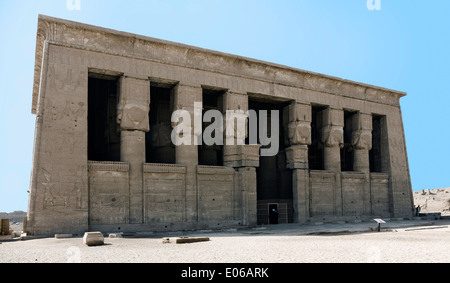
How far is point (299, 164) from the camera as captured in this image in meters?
21.0

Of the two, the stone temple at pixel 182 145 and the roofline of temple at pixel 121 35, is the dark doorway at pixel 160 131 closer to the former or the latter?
the stone temple at pixel 182 145

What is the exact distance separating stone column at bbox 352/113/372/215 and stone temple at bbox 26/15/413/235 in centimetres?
7

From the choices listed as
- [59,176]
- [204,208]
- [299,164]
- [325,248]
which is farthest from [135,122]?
[325,248]

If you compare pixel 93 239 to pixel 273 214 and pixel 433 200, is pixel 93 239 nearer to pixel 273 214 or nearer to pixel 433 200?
pixel 273 214

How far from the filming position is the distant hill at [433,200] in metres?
34.3

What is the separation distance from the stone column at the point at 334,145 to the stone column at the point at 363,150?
5.22 ft

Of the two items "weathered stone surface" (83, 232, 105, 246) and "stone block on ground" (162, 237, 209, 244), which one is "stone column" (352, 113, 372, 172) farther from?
"weathered stone surface" (83, 232, 105, 246)

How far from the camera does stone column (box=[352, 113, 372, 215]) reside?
23797 mm

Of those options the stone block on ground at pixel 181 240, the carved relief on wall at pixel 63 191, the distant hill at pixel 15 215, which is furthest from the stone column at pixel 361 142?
the distant hill at pixel 15 215

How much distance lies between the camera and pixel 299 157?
21.1 metres
